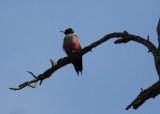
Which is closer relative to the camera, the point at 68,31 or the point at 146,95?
the point at 146,95

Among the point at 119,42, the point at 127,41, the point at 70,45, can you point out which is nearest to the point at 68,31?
the point at 70,45

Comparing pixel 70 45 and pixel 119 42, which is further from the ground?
pixel 70 45

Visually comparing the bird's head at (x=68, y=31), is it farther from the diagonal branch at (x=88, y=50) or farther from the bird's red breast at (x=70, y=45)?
the diagonal branch at (x=88, y=50)

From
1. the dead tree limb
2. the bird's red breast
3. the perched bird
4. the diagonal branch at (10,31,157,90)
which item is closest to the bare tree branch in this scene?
the dead tree limb

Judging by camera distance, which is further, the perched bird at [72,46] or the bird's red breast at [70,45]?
the bird's red breast at [70,45]

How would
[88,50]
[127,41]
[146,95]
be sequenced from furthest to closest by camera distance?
1. [88,50]
2. [127,41]
3. [146,95]

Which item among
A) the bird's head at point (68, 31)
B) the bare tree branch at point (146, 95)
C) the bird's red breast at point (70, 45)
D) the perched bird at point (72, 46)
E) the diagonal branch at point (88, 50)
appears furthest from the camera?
the bird's head at point (68, 31)

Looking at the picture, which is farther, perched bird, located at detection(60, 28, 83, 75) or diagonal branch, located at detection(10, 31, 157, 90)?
perched bird, located at detection(60, 28, 83, 75)

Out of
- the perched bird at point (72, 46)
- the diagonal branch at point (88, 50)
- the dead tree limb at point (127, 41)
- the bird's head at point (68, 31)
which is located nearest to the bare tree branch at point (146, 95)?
the dead tree limb at point (127, 41)

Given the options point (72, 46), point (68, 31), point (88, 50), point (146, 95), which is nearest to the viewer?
point (146, 95)

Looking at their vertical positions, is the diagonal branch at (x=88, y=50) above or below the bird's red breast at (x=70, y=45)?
below

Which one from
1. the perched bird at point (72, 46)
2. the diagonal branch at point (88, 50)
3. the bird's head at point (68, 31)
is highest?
the bird's head at point (68, 31)

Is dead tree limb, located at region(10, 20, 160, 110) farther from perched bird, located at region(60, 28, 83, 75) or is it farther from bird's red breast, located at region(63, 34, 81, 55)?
bird's red breast, located at region(63, 34, 81, 55)

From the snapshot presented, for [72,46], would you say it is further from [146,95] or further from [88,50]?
[146,95]
